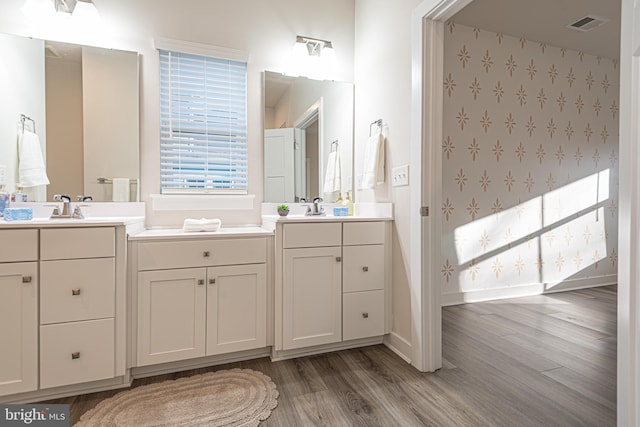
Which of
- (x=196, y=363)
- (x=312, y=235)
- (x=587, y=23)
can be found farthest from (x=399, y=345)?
(x=587, y=23)

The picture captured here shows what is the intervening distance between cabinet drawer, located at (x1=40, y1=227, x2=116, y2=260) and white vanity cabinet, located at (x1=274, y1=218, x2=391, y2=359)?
2.75ft

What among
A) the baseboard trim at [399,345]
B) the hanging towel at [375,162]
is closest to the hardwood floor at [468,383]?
the baseboard trim at [399,345]

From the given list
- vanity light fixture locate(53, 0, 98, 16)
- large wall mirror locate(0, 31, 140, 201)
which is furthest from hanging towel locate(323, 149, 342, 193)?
vanity light fixture locate(53, 0, 98, 16)

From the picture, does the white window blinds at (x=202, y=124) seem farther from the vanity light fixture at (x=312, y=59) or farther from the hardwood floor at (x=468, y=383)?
the hardwood floor at (x=468, y=383)

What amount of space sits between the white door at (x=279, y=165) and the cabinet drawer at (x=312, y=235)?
1.81ft

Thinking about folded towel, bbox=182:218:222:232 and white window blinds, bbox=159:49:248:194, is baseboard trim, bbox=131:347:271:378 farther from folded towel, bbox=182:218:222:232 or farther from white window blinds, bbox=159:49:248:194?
white window blinds, bbox=159:49:248:194

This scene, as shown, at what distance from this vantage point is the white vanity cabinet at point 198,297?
1804 millimetres

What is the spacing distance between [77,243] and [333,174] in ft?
5.50

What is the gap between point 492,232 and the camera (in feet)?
10.8

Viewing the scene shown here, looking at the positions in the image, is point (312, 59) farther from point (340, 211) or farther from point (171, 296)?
point (171, 296)

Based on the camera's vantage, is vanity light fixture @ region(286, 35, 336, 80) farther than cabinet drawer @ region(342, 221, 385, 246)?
Yes

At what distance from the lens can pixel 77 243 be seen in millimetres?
1621

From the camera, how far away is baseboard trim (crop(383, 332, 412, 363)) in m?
2.04

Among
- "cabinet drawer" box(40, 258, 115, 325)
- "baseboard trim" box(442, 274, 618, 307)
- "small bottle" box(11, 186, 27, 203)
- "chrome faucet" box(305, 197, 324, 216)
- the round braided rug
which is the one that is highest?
"small bottle" box(11, 186, 27, 203)
